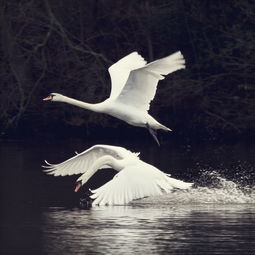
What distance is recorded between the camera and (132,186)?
1434cm

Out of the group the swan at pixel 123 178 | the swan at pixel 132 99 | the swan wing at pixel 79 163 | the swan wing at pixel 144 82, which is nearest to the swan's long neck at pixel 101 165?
the swan at pixel 123 178

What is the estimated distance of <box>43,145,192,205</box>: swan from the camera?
1403cm

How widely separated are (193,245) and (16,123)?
14.7 m

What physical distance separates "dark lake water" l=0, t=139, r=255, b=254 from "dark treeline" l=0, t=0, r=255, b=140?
583cm

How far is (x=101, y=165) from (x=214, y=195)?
186 cm

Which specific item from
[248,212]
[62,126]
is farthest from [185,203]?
[62,126]

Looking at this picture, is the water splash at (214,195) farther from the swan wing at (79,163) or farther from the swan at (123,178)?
the swan wing at (79,163)

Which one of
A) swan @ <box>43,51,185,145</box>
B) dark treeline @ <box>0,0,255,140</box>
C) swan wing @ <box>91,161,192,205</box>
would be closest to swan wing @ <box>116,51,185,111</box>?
swan @ <box>43,51,185,145</box>

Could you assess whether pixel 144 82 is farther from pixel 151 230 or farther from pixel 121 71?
pixel 151 230

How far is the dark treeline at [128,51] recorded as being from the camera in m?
27.2

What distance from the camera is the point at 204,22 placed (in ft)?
91.6

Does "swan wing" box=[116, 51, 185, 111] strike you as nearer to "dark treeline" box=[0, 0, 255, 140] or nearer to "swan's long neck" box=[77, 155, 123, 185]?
"swan's long neck" box=[77, 155, 123, 185]

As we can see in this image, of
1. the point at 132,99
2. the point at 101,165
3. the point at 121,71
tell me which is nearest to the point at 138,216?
the point at 101,165

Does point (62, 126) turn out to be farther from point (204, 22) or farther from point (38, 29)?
point (204, 22)
